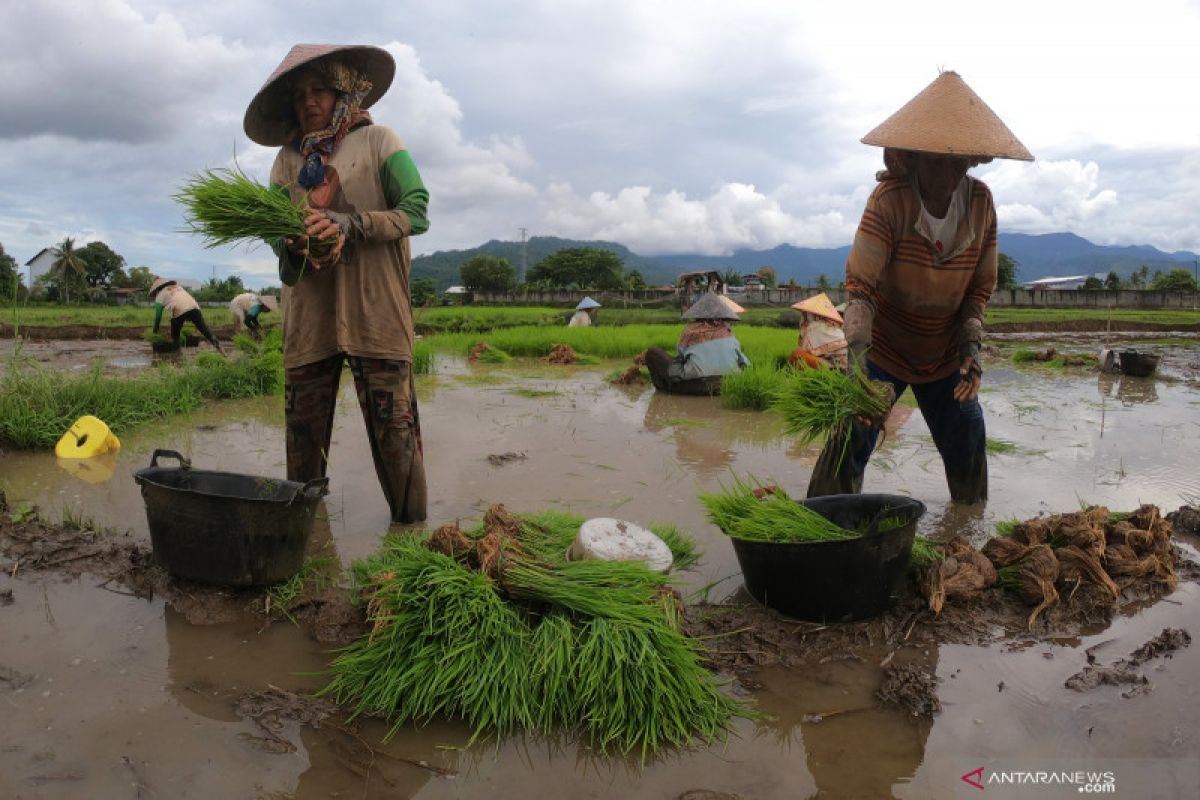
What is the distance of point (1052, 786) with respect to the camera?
174 cm

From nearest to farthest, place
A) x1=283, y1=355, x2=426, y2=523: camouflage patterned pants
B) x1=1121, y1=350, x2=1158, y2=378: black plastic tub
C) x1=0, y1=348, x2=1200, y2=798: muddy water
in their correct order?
1. x1=0, y1=348, x2=1200, y2=798: muddy water
2. x1=283, y1=355, x2=426, y2=523: camouflage patterned pants
3. x1=1121, y1=350, x2=1158, y2=378: black plastic tub

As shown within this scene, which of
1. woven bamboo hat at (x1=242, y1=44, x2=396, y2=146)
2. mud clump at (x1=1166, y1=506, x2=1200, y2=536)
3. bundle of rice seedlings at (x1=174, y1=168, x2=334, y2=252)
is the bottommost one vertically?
mud clump at (x1=1166, y1=506, x2=1200, y2=536)

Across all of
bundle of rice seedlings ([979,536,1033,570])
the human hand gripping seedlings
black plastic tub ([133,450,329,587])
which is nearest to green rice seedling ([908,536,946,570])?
bundle of rice seedlings ([979,536,1033,570])

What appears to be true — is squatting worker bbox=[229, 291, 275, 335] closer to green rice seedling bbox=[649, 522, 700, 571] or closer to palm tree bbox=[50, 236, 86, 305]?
green rice seedling bbox=[649, 522, 700, 571]

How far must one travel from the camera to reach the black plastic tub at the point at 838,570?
2338 millimetres

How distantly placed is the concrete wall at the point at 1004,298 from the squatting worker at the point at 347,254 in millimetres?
30116

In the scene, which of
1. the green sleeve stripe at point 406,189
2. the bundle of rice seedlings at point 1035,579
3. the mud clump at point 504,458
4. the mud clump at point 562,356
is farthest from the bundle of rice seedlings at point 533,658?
the mud clump at point 562,356

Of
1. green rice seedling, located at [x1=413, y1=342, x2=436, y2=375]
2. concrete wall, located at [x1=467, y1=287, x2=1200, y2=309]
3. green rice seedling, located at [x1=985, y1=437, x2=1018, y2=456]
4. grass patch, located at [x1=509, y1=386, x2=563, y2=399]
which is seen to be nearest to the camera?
green rice seedling, located at [x1=985, y1=437, x2=1018, y2=456]

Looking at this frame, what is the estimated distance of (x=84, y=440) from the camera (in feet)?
15.5

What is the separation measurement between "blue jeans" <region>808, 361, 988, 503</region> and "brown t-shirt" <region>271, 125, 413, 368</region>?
184 cm

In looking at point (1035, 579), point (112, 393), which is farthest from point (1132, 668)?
point (112, 393)

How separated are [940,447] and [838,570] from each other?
1.62m

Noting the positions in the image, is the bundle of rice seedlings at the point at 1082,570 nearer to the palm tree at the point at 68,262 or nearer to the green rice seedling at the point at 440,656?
the green rice seedling at the point at 440,656

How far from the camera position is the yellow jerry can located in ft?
15.4
